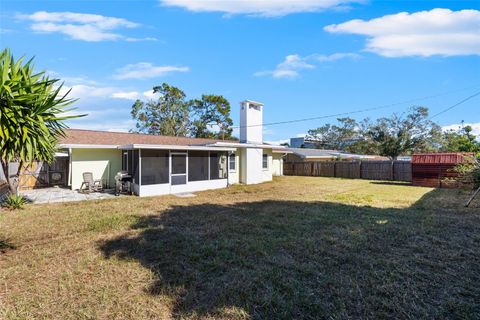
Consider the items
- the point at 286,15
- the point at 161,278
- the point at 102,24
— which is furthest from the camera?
the point at 286,15

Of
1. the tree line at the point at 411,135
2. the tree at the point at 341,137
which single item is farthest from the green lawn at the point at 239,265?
the tree at the point at 341,137

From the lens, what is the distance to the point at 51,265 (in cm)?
430

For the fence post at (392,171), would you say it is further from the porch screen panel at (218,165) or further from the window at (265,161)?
the porch screen panel at (218,165)

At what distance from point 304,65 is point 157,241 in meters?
15.8

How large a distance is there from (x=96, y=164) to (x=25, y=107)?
10.5 meters

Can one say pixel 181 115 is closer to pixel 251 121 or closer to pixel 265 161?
pixel 265 161

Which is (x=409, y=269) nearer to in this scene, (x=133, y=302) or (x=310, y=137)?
(x=133, y=302)

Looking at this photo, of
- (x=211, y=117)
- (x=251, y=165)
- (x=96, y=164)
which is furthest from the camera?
(x=211, y=117)

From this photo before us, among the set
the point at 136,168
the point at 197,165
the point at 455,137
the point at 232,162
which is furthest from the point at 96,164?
the point at 455,137

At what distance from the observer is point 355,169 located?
2206 cm

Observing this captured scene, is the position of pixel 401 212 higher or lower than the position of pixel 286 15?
lower

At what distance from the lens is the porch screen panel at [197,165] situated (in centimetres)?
1375

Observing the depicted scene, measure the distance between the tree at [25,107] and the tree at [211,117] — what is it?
96.3ft

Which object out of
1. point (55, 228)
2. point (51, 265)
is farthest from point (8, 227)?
point (51, 265)
